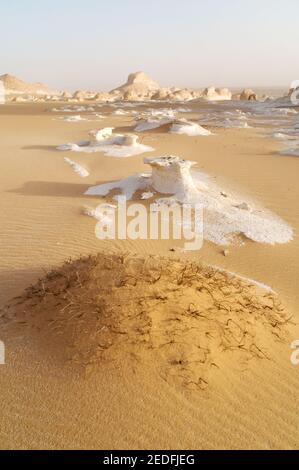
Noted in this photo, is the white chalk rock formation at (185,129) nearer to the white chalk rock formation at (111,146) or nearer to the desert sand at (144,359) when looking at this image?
the white chalk rock formation at (111,146)

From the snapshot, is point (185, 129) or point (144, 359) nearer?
point (144, 359)

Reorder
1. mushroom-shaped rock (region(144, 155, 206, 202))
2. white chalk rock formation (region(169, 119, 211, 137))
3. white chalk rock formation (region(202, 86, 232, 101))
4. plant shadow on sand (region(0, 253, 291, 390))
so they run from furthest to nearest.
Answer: white chalk rock formation (region(202, 86, 232, 101)), white chalk rock formation (region(169, 119, 211, 137)), mushroom-shaped rock (region(144, 155, 206, 202)), plant shadow on sand (region(0, 253, 291, 390))

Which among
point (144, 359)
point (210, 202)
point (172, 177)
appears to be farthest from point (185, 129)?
point (144, 359)

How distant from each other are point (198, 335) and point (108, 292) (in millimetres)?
784

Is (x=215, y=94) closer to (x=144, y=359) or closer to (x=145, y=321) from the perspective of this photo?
(x=145, y=321)

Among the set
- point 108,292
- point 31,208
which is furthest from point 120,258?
point 31,208

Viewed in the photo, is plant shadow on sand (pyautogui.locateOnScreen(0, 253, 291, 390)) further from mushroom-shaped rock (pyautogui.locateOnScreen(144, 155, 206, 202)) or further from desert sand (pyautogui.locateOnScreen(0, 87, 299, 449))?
mushroom-shaped rock (pyautogui.locateOnScreen(144, 155, 206, 202))

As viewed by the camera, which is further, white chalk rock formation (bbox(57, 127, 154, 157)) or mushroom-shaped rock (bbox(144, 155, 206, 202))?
white chalk rock formation (bbox(57, 127, 154, 157))

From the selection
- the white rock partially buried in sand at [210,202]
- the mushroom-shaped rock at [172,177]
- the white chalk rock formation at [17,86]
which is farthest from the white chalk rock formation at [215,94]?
the mushroom-shaped rock at [172,177]

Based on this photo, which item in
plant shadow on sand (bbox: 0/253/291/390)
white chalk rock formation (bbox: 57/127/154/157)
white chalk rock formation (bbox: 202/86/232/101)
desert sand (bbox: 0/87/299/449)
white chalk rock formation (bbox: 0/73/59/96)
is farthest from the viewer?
white chalk rock formation (bbox: 0/73/59/96)

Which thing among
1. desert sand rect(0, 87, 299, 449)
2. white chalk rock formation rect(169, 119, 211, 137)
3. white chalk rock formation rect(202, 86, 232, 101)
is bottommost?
desert sand rect(0, 87, 299, 449)

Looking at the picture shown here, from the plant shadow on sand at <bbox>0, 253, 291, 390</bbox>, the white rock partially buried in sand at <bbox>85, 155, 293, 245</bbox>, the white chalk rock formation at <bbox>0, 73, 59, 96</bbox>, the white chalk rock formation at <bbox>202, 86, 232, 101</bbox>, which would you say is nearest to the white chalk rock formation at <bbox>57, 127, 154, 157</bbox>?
the white rock partially buried in sand at <bbox>85, 155, 293, 245</bbox>

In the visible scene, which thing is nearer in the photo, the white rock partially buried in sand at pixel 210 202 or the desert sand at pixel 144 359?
the desert sand at pixel 144 359
